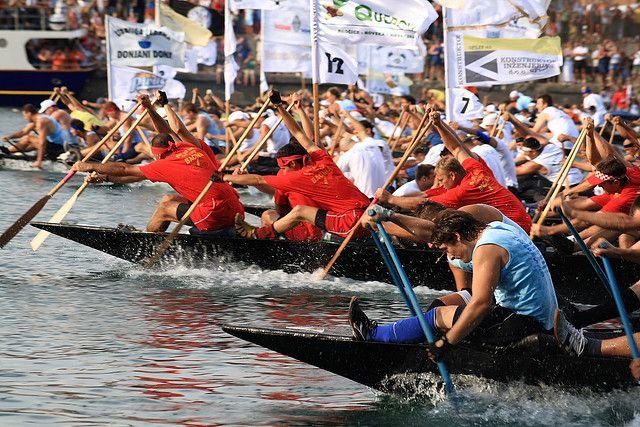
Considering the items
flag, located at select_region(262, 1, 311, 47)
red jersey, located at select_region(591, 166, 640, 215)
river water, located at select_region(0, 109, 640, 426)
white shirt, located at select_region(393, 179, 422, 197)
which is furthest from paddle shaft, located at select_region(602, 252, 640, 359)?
flag, located at select_region(262, 1, 311, 47)

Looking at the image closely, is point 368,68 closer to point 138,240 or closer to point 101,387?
point 138,240

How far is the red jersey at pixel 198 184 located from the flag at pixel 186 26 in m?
11.5

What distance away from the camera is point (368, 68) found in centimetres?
3256

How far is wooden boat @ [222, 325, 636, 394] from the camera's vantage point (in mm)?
8719

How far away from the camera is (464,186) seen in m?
12.8

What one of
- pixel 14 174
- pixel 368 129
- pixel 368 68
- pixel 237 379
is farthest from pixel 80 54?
pixel 237 379

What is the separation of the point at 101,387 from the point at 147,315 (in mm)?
2705

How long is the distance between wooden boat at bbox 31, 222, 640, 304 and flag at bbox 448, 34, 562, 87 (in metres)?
5.01

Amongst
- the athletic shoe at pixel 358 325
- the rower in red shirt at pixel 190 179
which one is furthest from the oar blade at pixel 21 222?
the athletic shoe at pixel 358 325

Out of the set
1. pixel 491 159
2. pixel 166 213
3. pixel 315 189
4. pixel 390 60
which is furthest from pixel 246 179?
pixel 390 60

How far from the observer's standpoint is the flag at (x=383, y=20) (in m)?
17.0

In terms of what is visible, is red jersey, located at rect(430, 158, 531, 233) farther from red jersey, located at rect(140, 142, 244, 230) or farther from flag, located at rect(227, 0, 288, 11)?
flag, located at rect(227, 0, 288, 11)

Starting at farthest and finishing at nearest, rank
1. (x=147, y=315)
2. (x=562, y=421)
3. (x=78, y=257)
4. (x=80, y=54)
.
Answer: (x=80, y=54), (x=78, y=257), (x=147, y=315), (x=562, y=421)

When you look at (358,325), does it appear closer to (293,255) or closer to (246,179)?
(246,179)
